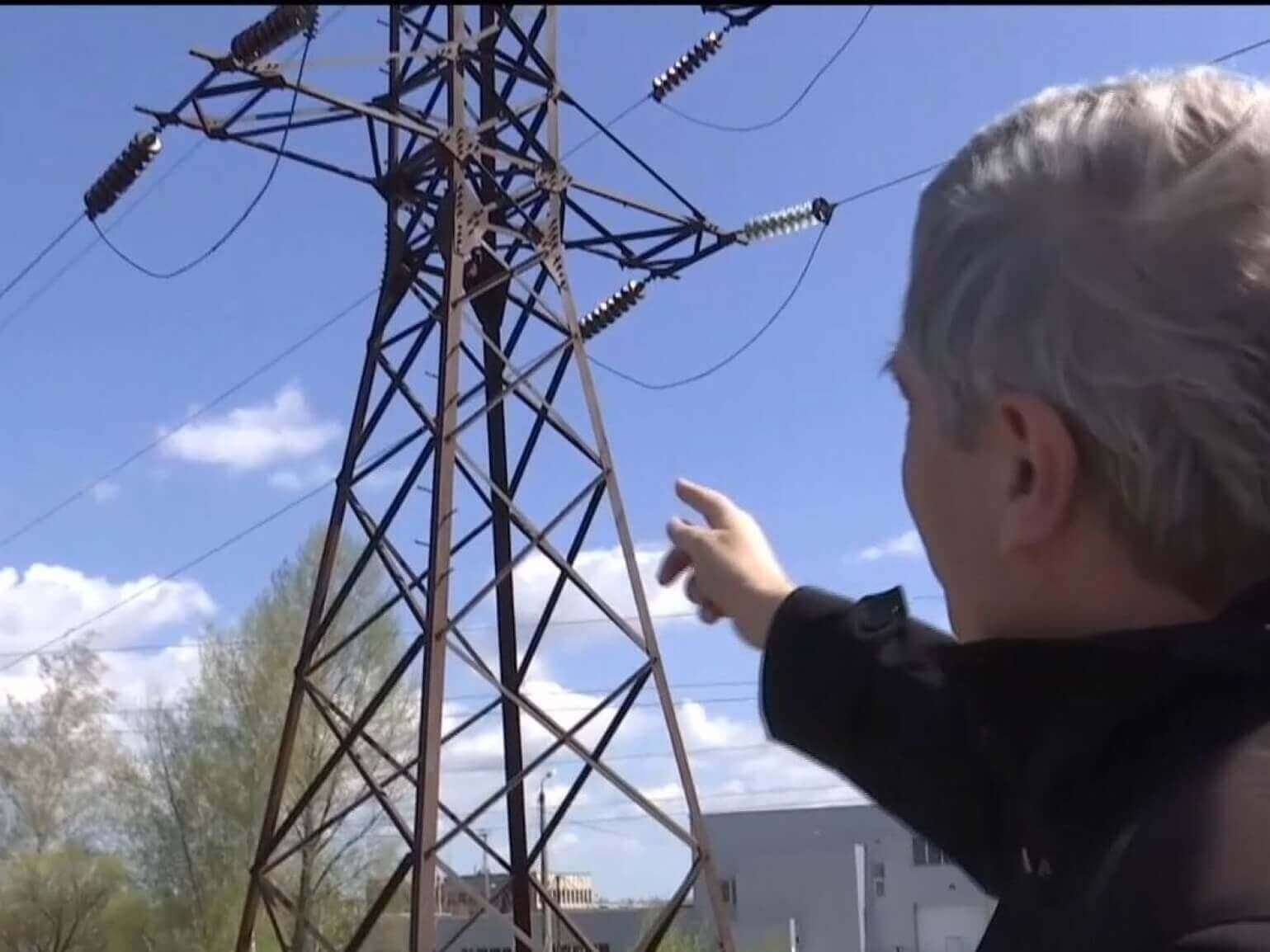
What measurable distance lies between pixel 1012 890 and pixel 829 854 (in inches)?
1113

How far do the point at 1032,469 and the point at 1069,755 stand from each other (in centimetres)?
16

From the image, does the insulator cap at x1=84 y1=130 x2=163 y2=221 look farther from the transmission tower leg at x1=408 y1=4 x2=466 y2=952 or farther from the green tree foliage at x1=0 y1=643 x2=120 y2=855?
the green tree foliage at x1=0 y1=643 x2=120 y2=855

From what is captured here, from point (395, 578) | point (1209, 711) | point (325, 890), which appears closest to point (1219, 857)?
point (1209, 711)

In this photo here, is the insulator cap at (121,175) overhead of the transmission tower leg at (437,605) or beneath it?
overhead

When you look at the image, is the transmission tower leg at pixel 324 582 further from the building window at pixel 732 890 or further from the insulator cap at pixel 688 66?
the building window at pixel 732 890

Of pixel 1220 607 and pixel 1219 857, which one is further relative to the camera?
pixel 1220 607

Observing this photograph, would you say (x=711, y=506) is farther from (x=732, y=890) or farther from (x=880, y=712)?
(x=732, y=890)

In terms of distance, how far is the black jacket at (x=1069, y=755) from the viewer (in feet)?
2.27

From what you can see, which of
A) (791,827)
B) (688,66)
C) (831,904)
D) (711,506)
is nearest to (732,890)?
(831,904)

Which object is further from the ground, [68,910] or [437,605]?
[437,605]

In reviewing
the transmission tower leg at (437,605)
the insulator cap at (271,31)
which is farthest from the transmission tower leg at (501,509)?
the insulator cap at (271,31)

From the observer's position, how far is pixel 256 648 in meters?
22.6

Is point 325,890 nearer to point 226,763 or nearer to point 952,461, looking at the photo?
point 226,763

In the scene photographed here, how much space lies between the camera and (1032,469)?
0.88 meters
